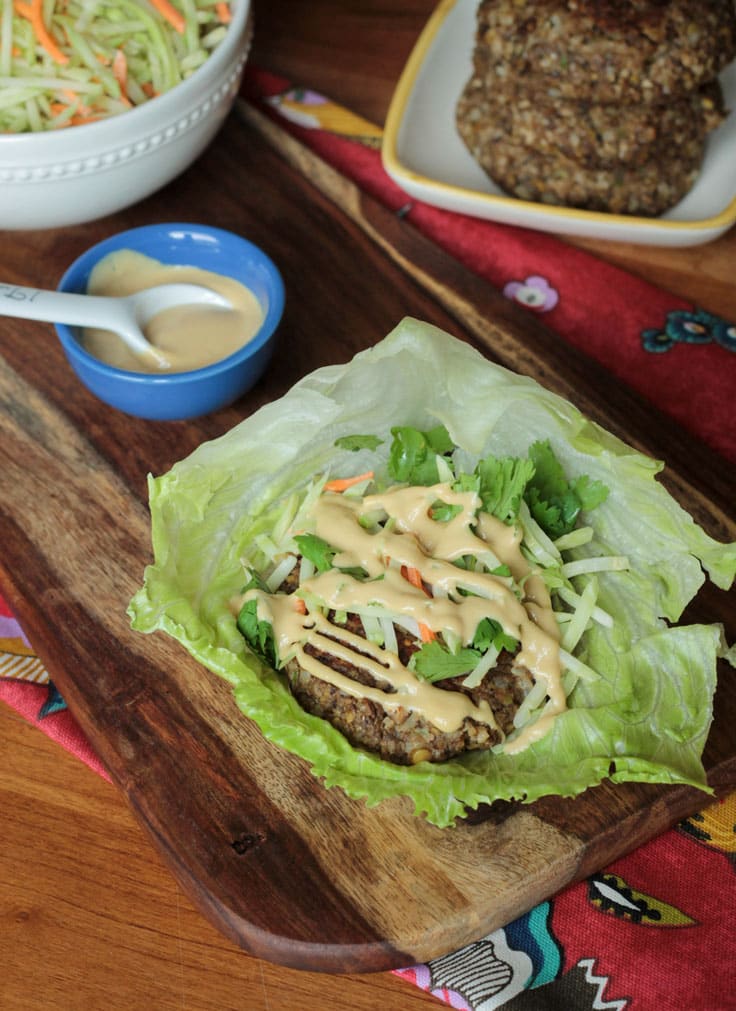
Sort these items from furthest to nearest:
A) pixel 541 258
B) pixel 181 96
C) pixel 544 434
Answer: pixel 541 258, pixel 181 96, pixel 544 434

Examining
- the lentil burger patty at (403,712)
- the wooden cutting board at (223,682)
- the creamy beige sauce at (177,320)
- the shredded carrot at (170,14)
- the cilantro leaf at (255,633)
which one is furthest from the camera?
the shredded carrot at (170,14)

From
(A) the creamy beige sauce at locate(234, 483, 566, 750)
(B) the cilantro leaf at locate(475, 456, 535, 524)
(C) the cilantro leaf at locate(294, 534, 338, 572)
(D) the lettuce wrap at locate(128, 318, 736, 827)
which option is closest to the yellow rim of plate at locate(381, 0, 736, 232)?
(D) the lettuce wrap at locate(128, 318, 736, 827)

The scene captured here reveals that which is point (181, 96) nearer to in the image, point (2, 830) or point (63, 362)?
point (63, 362)

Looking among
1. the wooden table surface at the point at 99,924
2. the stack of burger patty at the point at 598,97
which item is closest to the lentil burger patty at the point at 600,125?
the stack of burger patty at the point at 598,97

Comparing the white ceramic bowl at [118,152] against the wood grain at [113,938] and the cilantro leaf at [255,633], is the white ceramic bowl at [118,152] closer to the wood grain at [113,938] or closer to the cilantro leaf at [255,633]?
the cilantro leaf at [255,633]

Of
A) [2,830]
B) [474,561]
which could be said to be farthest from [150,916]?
[474,561]
